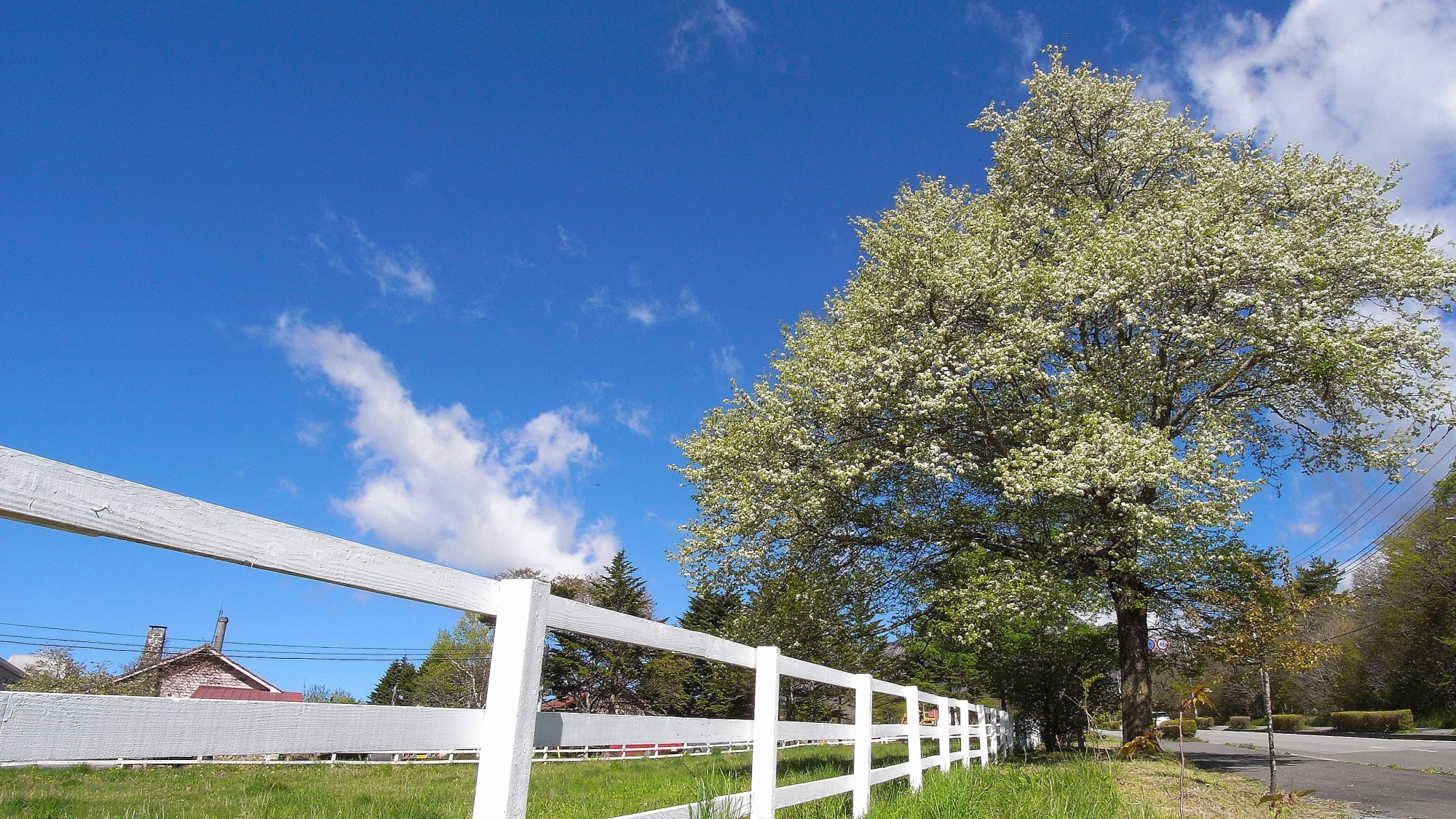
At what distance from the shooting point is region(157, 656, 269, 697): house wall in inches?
1348

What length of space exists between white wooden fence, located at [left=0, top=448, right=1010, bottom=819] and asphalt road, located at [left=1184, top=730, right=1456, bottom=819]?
9313mm

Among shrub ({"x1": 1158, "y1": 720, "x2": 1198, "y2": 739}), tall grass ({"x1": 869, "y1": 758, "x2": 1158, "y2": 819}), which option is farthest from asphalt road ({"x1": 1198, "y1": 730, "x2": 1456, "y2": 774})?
tall grass ({"x1": 869, "y1": 758, "x2": 1158, "y2": 819})

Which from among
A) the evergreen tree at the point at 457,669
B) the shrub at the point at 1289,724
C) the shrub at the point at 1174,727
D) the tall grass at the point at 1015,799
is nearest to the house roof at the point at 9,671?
the evergreen tree at the point at 457,669

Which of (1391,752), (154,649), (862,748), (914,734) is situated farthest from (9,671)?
(1391,752)

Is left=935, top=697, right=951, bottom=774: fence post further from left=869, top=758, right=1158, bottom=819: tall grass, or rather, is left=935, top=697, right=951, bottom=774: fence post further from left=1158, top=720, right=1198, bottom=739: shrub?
left=1158, top=720, right=1198, bottom=739: shrub

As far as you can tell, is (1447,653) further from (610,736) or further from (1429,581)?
(610,736)

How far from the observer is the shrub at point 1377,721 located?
34188mm

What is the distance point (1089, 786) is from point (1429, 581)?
Result: 1577 inches

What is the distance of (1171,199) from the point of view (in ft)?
49.7

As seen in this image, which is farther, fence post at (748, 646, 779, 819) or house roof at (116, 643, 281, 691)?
house roof at (116, 643, 281, 691)

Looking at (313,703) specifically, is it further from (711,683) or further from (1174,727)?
(711,683)

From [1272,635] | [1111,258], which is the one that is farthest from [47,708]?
[1111,258]

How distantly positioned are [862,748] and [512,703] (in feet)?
12.9

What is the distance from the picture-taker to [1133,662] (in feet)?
49.5
